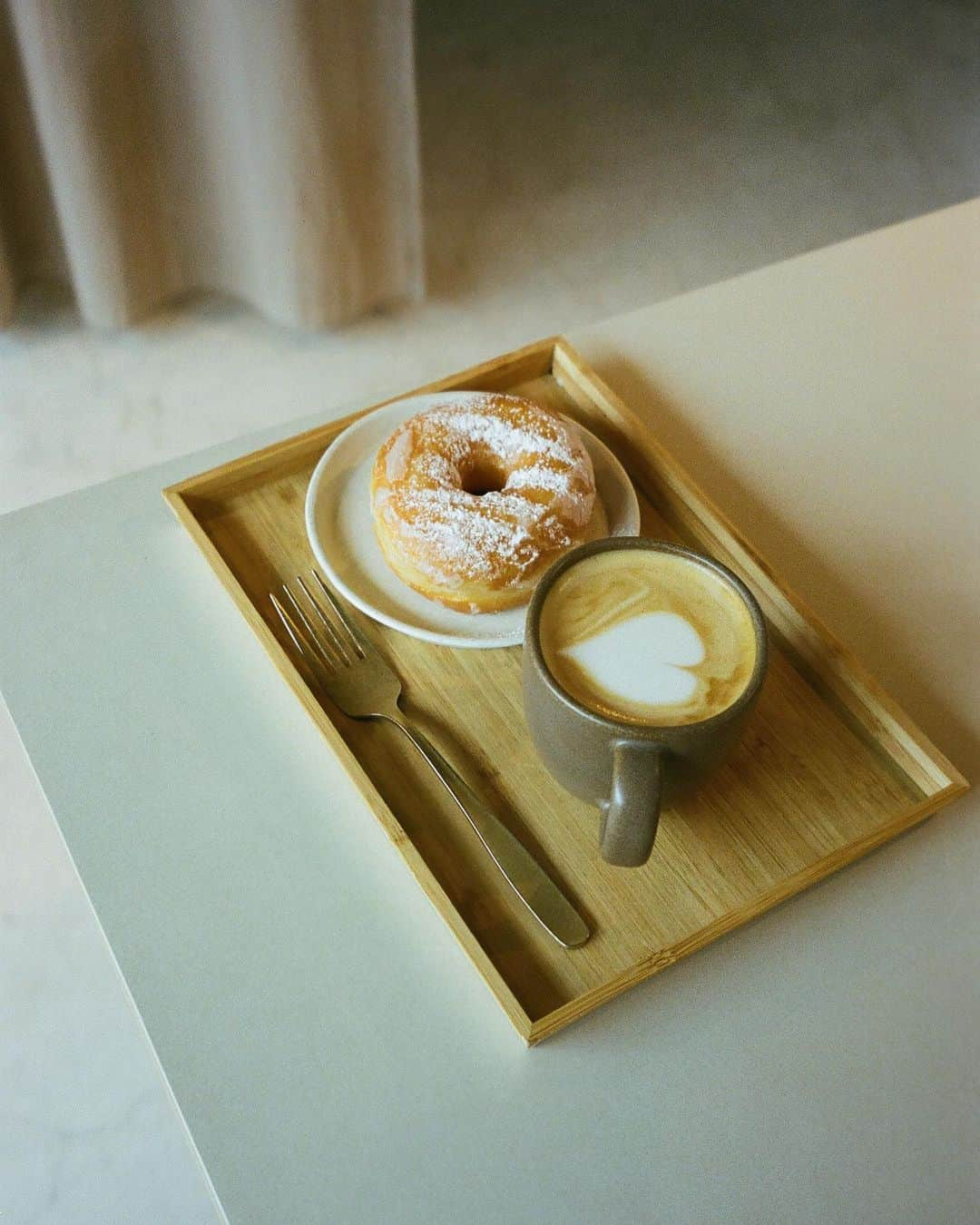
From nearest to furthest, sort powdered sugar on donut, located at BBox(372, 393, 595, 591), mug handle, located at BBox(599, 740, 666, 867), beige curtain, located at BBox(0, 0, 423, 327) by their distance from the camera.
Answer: mug handle, located at BBox(599, 740, 666, 867)
powdered sugar on donut, located at BBox(372, 393, 595, 591)
beige curtain, located at BBox(0, 0, 423, 327)

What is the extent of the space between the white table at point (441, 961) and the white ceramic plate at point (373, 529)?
87 mm

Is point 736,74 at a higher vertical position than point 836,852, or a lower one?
higher

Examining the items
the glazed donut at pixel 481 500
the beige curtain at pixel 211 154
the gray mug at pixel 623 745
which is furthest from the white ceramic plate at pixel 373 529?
the beige curtain at pixel 211 154

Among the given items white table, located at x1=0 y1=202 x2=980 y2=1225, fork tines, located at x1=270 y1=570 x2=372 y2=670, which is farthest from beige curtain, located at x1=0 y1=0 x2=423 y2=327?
fork tines, located at x1=270 y1=570 x2=372 y2=670

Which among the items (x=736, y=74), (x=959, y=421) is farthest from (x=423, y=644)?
(x=736, y=74)

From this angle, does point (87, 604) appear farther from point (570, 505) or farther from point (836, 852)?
point (836, 852)

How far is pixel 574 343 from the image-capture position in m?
0.97

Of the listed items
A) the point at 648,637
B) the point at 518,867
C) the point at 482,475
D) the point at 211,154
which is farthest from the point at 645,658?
the point at 211,154

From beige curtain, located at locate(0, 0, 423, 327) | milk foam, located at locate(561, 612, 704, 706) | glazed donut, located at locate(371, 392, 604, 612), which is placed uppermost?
beige curtain, located at locate(0, 0, 423, 327)

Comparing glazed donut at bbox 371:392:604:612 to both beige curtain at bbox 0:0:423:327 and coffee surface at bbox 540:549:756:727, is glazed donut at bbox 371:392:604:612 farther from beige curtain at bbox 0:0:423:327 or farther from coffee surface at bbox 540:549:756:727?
beige curtain at bbox 0:0:423:327

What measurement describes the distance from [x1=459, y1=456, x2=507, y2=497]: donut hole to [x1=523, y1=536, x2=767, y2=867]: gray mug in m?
0.17

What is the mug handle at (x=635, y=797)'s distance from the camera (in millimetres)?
547

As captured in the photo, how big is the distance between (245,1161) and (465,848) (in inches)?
7.8

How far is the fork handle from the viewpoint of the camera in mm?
612
